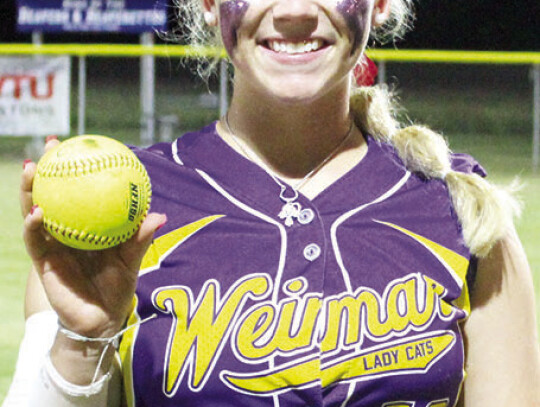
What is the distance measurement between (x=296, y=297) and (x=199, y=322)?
7.1 inches

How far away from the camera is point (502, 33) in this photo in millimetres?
24141

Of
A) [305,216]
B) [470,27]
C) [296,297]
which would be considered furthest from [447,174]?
[470,27]

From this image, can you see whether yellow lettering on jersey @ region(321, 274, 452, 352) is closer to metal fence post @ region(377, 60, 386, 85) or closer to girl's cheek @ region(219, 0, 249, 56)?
girl's cheek @ region(219, 0, 249, 56)

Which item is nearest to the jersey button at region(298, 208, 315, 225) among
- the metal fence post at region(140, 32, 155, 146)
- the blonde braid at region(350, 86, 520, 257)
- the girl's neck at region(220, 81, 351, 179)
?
the girl's neck at region(220, 81, 351, 179)

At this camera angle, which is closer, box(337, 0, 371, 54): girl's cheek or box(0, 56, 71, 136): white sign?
box(337, 0, 371, 54): girl's cheek

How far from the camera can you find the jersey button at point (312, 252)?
204cm

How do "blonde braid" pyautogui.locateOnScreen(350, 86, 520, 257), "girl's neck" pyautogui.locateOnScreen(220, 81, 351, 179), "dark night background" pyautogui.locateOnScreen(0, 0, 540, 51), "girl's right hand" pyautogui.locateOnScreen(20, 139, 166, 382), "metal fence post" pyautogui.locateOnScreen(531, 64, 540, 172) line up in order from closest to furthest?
"girl's right hand" pyautogui.locateOnScreen(20, 139, 166, 382) → "blonde braid" pyautogui.locateOnScreen(350, 86, 520, 257) → "girl's neck" pyautogui.locateOnScreen(220, 81, 351, 179) → "metal fence post" pyautogui.locateOnScreen(531, 64, 540, 172) → "dark night background" pyautogui.locateOnScreen(0, 0, 540, 51)

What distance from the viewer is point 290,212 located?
211cm

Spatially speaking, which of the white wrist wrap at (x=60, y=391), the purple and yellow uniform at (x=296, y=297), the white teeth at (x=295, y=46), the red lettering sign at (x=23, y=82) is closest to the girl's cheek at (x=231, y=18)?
the white teeth at (x=295, y=46)

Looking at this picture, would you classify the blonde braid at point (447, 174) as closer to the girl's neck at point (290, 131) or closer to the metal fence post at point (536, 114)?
the girl's neck at point (290, 131)

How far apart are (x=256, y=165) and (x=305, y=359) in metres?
0.42

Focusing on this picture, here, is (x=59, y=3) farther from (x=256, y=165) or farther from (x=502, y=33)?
(x=502, y=33)

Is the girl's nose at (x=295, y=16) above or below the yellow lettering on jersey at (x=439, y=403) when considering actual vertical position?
above

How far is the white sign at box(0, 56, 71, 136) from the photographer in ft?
39.9
